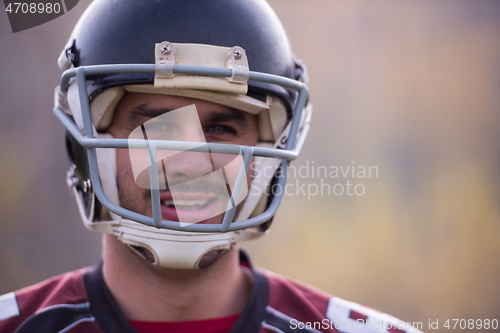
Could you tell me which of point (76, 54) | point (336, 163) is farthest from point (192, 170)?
point (336, 163)

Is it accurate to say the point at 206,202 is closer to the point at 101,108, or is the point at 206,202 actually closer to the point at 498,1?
the point at 101,108

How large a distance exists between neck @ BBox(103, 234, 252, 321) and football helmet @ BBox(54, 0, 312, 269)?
9 cm

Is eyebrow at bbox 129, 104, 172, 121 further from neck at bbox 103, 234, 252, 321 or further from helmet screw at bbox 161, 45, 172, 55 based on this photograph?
neck at bbox 103, 234, 252, 321

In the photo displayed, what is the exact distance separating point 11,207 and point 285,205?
6.95ft

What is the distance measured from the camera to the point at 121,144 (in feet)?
3.32

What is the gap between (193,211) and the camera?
112 centimetres

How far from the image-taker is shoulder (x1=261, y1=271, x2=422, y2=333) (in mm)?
1295

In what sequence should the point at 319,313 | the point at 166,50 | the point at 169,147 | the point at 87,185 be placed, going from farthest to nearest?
1. the point at 319,313
2. the point at 87,185
3. the point at 166,50
4. the point at 169,147

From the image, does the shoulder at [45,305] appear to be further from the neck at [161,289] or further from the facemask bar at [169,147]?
the facemask bar at [169,147]

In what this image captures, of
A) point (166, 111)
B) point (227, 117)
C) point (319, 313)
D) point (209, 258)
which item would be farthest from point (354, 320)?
point (166, 111)

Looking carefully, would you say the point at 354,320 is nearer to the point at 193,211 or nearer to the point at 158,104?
the point at 193,211

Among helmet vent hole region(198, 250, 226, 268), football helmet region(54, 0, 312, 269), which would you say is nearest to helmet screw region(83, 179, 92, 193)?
football helmet region(54, 0, 312, 269)

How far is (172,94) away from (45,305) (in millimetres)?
689

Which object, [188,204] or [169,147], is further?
[188,204]
